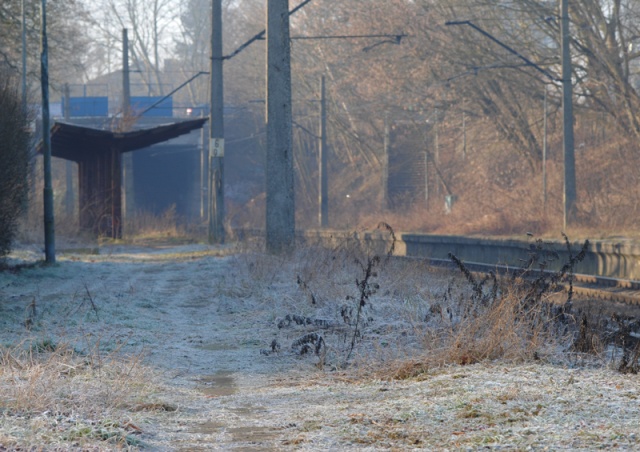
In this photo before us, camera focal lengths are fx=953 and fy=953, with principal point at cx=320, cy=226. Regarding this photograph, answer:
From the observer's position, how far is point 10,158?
1583 centimetres

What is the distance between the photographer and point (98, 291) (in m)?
13.8

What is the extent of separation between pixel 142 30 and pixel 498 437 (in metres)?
88.5

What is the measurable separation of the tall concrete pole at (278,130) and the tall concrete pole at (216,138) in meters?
8.17

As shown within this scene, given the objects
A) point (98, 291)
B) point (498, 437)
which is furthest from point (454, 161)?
point (498, 437)

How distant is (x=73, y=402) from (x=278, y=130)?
13005mm

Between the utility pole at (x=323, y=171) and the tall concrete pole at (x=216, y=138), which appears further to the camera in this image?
the utility pole at (x=323, y=171)

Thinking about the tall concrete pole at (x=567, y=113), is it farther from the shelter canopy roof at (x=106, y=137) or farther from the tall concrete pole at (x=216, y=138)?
the shelter canopy roof at (x=106, y=137)

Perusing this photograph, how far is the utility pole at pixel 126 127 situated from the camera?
39.8 m

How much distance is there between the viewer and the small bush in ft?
51.3

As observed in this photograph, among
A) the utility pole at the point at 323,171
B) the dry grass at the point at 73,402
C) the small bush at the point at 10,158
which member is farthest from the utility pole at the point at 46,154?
the utility pole at the point at 323,171

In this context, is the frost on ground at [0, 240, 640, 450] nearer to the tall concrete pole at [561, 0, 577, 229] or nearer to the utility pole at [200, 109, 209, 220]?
the tall concrete pole at [561, 0, 577, 229]

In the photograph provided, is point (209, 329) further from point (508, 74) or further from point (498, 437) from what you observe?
point (508, 74)

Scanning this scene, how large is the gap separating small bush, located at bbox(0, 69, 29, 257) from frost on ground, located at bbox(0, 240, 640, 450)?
282cm

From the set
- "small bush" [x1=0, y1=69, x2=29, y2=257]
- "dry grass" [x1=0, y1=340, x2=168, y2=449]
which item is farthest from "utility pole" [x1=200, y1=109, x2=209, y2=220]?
"dry grass" [x1=0, y1=340, x2=168, y2=449]
